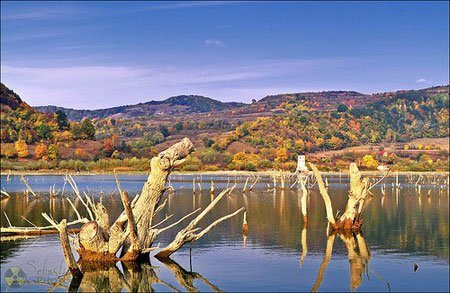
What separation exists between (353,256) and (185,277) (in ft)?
29.8

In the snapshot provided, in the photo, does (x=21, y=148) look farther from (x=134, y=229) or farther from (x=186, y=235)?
(x=134, y=229)

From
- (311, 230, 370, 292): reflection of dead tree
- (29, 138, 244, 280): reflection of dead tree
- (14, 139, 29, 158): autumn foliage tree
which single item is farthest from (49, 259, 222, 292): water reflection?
(14, 139, 29, 158): autumn foliage tree

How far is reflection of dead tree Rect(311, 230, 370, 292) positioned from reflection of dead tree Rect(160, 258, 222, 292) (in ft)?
13.5

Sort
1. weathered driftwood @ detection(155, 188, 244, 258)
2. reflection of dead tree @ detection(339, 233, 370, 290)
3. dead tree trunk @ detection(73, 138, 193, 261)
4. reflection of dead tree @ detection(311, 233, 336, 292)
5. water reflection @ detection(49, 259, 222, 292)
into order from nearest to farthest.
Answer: water reflection @ detection(49, 259, 222, 292) → reflection of dead tree @ detection(311, 233, 336, 292) → reflection of dead tree @ detection(339, 233, 370, 290) → dead tree trunk @ detection(73, 138, 193, 261) → weathered driftwood @ detection(155, 188, 244, 258)

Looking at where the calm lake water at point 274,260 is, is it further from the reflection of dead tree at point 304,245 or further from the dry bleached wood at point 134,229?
the dry bleached wood at point 134,229

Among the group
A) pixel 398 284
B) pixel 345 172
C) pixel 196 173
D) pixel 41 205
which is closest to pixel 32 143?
pixel 196 173

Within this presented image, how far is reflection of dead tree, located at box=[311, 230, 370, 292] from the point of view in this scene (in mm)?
25531

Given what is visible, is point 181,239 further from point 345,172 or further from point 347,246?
point 345,172

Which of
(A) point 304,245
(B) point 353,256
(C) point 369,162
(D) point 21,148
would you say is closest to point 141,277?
(B) point 353,256

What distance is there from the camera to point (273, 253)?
1243 inches

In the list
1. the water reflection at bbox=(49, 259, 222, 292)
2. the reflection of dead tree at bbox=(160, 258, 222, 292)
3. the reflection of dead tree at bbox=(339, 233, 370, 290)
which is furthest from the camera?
the reflection of dead tree at bbox=(339, 233, 370, 290)

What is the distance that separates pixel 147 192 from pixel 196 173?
401 feet

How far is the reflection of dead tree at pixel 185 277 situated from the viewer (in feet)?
79.4

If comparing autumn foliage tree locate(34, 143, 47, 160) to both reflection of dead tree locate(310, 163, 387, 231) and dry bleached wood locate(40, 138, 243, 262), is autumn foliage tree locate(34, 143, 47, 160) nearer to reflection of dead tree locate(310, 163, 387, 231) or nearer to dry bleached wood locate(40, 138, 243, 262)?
reflection of dead tree locate(310, 163, 387, 231)
